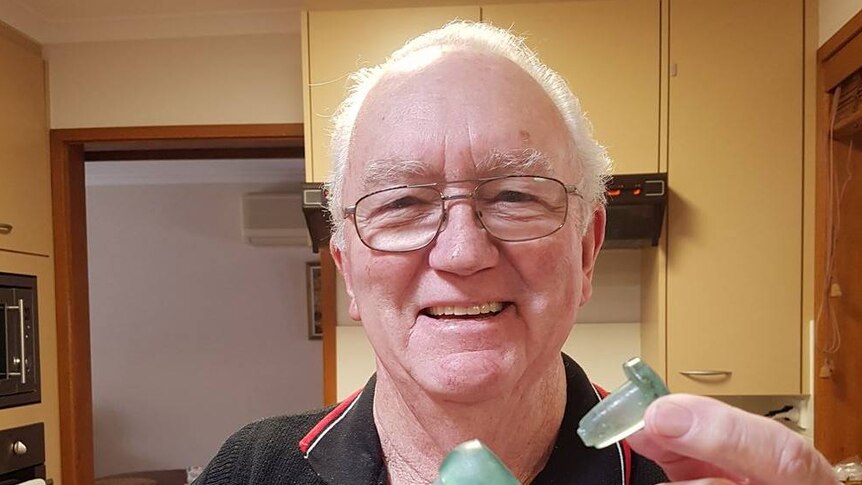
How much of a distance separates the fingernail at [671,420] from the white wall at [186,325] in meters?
4.18

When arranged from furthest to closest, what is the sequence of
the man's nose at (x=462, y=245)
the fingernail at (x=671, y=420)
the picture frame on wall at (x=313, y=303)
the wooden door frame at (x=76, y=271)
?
1. the picture frame on wall at (x=313, y=303)
2. the wooden door frame at (x=76, y=271)
3. the man's nose at (x=462, y=245)
4. the fingernail at (x=671, y=420)

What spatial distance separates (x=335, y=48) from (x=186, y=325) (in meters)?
3.01

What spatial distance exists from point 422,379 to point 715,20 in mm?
1729

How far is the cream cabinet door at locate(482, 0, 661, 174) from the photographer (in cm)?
194

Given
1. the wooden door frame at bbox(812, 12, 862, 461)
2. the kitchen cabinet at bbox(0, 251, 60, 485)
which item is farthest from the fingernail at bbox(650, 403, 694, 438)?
the kitchen cabinet at bbox(0, 251, 60, 485)

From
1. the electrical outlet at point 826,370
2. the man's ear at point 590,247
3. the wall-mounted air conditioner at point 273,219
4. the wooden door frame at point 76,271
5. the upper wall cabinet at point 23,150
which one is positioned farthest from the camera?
the wall-mounted air conditioner at point 273,219

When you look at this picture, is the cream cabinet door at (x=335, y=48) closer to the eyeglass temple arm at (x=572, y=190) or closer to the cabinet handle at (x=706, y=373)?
the cabinet handle at (x=706, y=373)

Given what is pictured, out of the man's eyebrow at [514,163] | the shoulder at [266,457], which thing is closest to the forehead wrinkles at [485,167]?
the man's eyebrow at [514,163]

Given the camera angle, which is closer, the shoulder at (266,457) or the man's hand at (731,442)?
the man's hand at (731,442)

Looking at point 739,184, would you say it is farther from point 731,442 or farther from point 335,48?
point 731,442

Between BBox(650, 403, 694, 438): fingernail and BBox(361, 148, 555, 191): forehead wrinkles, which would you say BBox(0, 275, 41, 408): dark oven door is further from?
BBox(650, 403, 694, 438): fingernail

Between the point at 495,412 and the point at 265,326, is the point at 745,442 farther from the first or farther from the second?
the point at 265,326

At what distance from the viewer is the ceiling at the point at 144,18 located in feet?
7.12

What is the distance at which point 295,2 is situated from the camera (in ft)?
7.09
